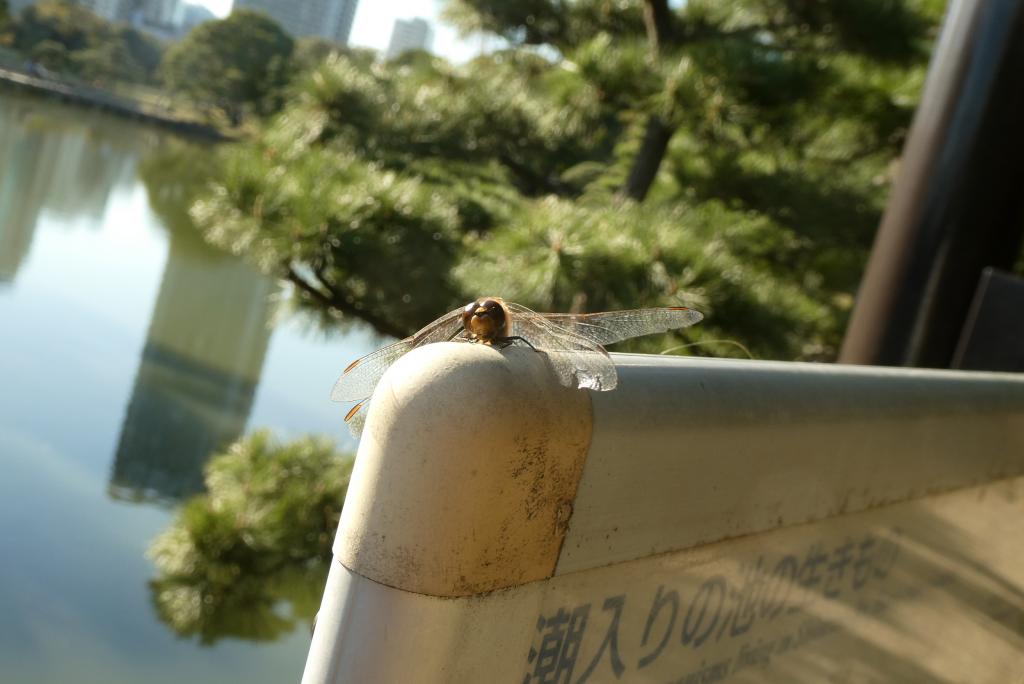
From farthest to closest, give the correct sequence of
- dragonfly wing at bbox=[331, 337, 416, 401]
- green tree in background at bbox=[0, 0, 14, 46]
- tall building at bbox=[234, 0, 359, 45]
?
green tree in background at bbox=[0, 0, 14, 46] → tall building at bbox=[234, 0, 359, 45] → dragonfly wing at bbox=[331, 337, 416, 401]

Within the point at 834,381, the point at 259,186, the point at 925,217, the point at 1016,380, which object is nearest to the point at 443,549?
the point at 834,381

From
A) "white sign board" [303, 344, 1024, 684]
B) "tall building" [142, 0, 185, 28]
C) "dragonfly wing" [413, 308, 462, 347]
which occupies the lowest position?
"white sign board" [303, 344, 1024, 684]

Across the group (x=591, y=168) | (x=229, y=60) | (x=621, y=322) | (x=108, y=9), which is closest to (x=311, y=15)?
(x=229, y=60)

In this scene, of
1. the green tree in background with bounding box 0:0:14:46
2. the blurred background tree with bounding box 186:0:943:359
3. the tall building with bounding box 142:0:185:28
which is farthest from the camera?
the tall building with bounding box 142:0:185:28

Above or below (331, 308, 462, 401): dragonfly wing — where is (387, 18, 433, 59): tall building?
above

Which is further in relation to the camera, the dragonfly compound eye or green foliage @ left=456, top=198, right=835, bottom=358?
green foliage @ left=456, top=198, right=835, bottom=358

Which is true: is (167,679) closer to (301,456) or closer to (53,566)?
(53,566)

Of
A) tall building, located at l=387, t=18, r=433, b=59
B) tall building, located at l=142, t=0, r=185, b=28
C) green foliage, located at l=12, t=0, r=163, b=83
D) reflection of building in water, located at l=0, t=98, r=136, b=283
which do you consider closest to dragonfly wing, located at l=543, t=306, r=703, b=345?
tall building, located at l=387, t=18, r=433, b=59

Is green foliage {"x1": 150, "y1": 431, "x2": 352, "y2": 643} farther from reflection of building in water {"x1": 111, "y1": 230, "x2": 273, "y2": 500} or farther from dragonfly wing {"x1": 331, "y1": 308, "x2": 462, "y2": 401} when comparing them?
dragonfly wing {"x1": 331, "y1": 308, "x2": 462, "y2": 401}
